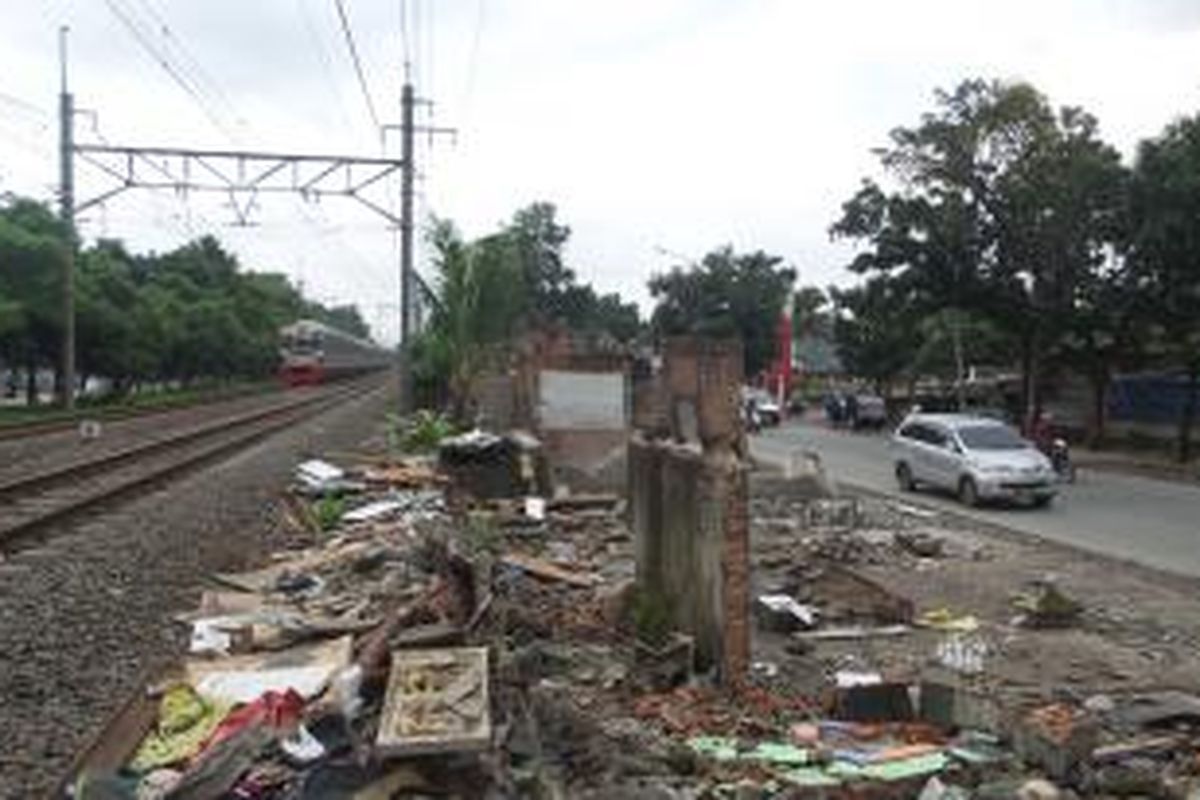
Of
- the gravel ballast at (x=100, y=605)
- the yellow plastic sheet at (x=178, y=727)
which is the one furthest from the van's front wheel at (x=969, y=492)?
the yellow plastic sheet at (x=178, y=727)

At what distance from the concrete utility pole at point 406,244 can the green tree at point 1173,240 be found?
18068 mm

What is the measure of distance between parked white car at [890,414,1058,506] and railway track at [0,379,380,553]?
44.3 ft

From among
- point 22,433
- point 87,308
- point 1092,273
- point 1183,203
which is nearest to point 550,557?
point 22,433

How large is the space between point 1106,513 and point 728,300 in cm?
7942

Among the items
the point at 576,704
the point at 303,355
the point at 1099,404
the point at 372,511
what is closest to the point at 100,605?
the point at 576,704

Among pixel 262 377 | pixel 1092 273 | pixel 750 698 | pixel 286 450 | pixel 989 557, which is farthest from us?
pixel 262 377

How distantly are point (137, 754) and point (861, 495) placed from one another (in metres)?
25.8

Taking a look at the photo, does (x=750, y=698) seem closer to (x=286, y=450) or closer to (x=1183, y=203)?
(x=286, y=450)

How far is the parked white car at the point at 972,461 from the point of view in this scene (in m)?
33.8

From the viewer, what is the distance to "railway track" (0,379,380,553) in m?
20.9

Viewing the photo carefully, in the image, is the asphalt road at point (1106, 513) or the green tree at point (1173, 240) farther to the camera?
the green tree at point (1173, 240)

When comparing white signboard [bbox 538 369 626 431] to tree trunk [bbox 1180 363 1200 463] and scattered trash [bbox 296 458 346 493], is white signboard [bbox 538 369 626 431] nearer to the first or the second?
scattered trash [bbox 296 458 346 493]

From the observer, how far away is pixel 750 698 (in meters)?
11.3

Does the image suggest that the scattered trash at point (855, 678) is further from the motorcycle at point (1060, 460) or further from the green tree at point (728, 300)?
the green tree at point (728, 300)
